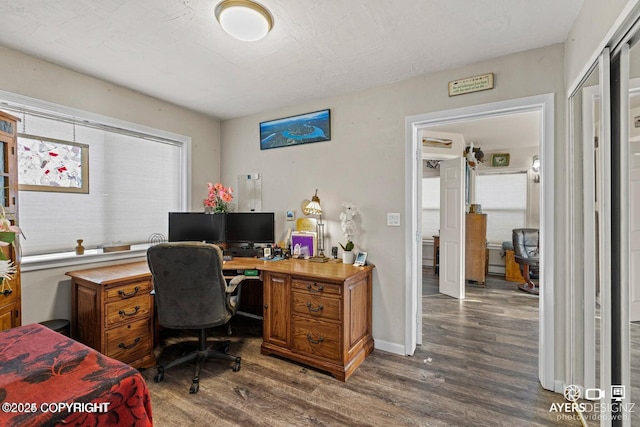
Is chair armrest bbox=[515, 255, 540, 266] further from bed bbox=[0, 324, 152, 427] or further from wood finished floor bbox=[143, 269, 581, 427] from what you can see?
bed bbox=[0, 324, 152, 427]

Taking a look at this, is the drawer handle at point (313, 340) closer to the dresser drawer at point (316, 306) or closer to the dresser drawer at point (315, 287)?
the dresser drawer at point (316, 306)

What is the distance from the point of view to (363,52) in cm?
218

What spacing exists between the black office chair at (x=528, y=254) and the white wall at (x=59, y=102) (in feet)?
16.9

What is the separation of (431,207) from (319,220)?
3.89 m

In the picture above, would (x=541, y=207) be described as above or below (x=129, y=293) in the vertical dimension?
above

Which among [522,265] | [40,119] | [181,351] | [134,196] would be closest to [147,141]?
[134,196]

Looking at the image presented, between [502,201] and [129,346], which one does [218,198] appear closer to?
[129,346]

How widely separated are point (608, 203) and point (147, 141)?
3.72 meters

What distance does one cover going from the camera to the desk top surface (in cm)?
226

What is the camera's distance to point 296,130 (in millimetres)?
3166

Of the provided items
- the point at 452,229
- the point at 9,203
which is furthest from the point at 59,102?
the point at 452,229

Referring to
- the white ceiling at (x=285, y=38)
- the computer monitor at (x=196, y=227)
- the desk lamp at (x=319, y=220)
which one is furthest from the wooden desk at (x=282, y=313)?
the white ceiling at (x=285, y=38)

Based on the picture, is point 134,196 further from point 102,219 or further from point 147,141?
point 147,141

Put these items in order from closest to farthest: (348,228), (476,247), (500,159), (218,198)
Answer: (348,228) → (218,198) → (476,247) → (500,159)
